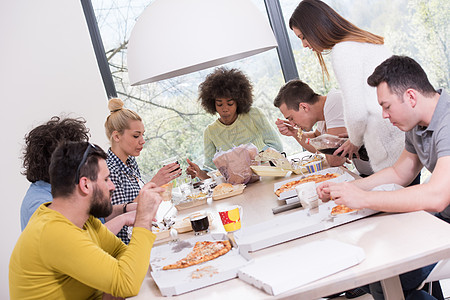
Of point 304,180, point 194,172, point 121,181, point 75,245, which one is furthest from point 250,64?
point 75,245

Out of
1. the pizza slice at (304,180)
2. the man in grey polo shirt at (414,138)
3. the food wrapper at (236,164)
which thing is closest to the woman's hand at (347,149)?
the pizza slice at (304,180)

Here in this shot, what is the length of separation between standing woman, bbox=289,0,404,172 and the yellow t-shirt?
1.24m

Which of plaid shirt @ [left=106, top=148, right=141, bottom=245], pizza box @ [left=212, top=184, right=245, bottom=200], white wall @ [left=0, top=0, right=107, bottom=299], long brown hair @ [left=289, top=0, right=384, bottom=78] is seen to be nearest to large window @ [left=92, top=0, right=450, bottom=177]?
white wall @ [left=0, top=0, right=107, bottom=299]

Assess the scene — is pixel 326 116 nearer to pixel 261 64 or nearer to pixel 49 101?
pixel 261 64

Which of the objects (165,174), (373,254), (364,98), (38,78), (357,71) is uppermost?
(38,78)

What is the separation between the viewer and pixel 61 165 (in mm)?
1573

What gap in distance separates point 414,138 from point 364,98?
0.56 metres

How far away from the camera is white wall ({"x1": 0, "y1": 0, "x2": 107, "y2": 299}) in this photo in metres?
3.76

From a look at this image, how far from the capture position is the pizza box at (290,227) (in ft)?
4.98

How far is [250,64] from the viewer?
4402mm

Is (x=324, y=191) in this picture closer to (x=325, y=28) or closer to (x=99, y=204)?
(x=99, y=204)

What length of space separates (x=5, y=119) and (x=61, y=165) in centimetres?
254

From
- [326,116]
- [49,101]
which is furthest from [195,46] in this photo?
[49,101]

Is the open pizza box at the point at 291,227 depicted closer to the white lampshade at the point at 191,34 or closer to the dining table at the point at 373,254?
the dining table at the point at 373,254
